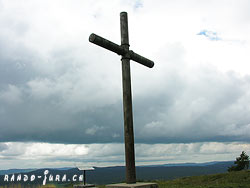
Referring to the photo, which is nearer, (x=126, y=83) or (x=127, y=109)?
(x=127, y=109)

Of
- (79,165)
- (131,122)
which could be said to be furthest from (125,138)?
(79,165)

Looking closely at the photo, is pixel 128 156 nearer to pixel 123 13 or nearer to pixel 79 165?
pixel 123 13

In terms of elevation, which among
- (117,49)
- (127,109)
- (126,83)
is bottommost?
(127,109)

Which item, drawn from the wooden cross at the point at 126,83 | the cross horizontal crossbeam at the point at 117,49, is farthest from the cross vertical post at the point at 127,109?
the cross horizontal crossbeam at the point at 117,49

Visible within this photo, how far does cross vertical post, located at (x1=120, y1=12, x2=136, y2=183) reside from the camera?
805 centimetres

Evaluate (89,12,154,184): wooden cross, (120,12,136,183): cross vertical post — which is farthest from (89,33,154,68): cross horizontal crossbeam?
(120,12,136,183): cross vertical post

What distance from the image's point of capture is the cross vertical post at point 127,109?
8047 mm

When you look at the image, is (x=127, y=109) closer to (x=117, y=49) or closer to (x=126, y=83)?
(x=126, y=83)

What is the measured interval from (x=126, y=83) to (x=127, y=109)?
77 centimetres

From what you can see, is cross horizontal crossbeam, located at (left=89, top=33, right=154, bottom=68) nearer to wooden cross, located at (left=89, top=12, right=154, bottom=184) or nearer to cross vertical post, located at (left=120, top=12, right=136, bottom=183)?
wooden cross, located at (left=89, top=12, right=154, bottom=184)

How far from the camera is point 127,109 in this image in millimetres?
8344

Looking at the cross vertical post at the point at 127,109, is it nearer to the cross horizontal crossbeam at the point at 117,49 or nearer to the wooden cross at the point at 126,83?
the wooden cross at the point at 126,83

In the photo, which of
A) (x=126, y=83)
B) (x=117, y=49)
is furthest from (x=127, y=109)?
(x=117, y=49)

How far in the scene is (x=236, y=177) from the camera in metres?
17.8
